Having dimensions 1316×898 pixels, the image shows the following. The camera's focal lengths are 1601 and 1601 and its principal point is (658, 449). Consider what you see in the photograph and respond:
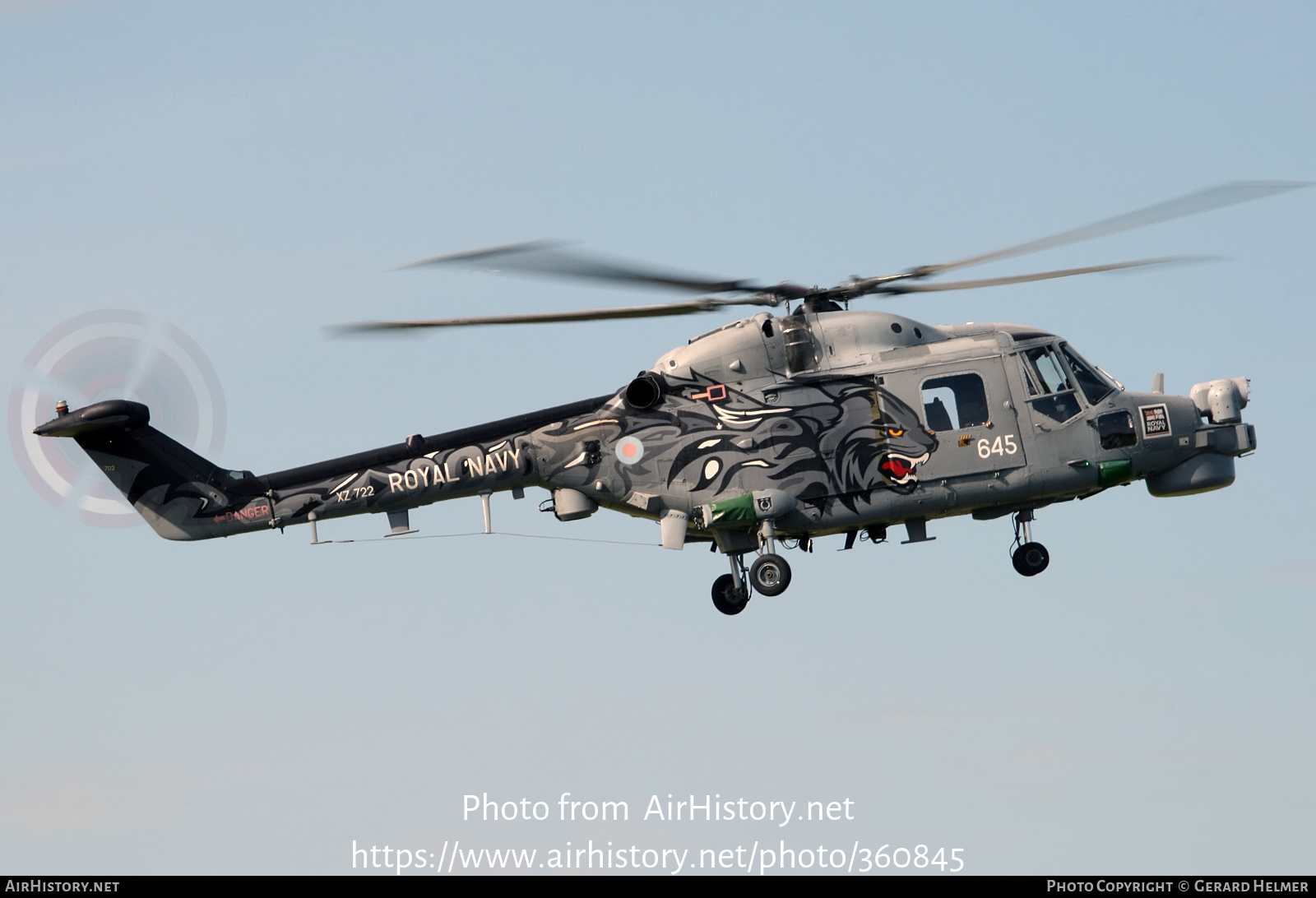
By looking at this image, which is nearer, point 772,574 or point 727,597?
point 772,574

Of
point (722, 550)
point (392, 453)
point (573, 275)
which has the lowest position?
point (722, 550)

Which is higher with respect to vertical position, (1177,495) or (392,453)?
(392,453)

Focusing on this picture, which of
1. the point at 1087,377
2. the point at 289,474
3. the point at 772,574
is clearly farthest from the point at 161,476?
the point at 1087,377

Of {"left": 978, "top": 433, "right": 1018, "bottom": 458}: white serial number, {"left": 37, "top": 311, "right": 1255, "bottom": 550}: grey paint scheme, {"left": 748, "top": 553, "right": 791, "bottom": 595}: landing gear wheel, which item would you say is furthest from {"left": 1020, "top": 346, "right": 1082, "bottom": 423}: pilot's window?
{"left": 748, "top": 553, "right": 791, "bottom": 595}: landing gear wheel

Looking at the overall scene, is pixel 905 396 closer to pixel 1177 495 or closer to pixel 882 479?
pixel 882 479

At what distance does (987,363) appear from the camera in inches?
1164

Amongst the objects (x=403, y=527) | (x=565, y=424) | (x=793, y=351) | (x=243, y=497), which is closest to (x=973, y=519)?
(x=793, y=351)

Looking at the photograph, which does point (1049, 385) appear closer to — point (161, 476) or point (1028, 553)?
point (1028, 553)

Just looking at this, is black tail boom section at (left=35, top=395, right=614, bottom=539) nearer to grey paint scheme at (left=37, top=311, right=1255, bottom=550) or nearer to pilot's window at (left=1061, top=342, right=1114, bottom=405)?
grey paint scheme at (left=37, top=311, right=1255, bottom=550)

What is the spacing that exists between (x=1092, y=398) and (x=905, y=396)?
367 centimetres

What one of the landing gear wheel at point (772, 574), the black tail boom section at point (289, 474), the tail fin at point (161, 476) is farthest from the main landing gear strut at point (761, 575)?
the tail fin at point (161, 476)

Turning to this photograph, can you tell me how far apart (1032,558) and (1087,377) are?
11.7ft

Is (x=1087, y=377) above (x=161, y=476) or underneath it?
above

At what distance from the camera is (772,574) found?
2916 centimetres
